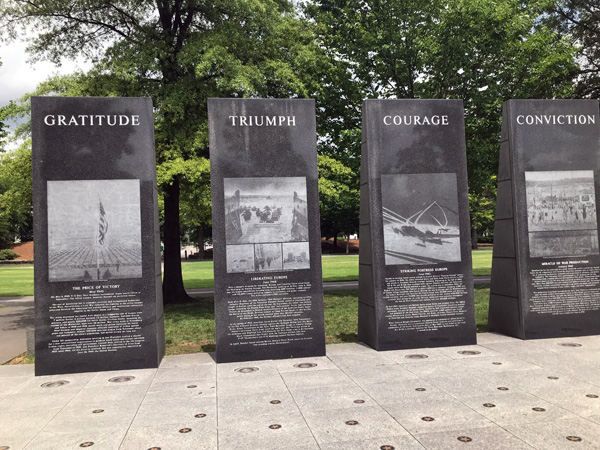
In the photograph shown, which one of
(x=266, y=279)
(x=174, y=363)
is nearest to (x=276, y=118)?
(x=266, y=279)

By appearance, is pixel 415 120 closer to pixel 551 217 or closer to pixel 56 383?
pixel 551 217

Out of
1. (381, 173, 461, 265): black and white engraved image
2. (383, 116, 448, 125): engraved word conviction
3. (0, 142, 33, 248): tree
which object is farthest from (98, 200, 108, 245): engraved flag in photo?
(0, 142, 33, 248): tree

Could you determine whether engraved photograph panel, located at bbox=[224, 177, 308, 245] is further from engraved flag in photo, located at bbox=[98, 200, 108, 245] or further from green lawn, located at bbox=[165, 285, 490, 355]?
green lawn, located at bbox=[165, 285, 490, 355]

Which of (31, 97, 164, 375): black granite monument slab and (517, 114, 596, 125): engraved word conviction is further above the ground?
(517, 114, 596, 125): engraved word conviction

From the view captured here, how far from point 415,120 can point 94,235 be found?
6.09 m

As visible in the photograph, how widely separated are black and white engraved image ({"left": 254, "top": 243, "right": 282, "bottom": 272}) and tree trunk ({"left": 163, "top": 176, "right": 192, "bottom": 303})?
27.6 feet

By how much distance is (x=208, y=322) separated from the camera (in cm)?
1341

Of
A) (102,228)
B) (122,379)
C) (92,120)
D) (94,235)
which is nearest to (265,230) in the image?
(102,228)

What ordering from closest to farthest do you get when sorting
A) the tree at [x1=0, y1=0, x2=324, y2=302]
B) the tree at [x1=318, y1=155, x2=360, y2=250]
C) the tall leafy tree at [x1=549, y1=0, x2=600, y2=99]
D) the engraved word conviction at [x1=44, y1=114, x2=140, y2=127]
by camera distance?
the engraved word conviction at [x1=44, y1=114, x2=140, y2=127], the tree at [x1=0, y1=0, x2=324, y2=302], the tree at [x1=318, y1=155, x2=360, y2=250], the tall leafy tree at [x1=549, y1=0, x2=600, y2=99]

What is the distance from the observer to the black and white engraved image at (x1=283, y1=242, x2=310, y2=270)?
8.97 m

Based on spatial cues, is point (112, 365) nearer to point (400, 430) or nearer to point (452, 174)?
point (400, 430)

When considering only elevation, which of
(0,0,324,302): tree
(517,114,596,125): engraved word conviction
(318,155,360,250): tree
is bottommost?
(318,155,360,250): tree

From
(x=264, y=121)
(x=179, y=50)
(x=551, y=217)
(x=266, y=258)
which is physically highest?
(x=179, y=50)

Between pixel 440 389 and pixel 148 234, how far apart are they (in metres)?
5.23
